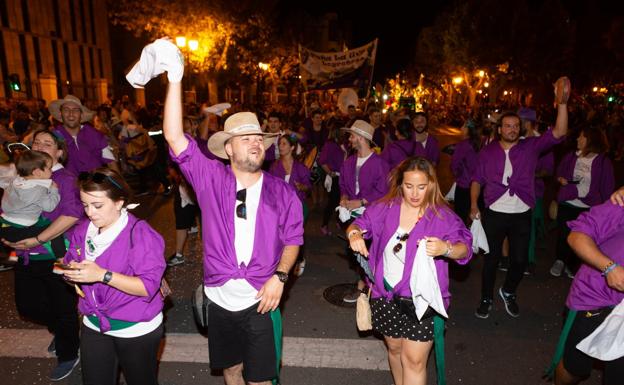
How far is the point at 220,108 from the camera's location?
6.52 m

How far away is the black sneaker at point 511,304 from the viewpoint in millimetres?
4875

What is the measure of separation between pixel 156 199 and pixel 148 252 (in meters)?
8.10

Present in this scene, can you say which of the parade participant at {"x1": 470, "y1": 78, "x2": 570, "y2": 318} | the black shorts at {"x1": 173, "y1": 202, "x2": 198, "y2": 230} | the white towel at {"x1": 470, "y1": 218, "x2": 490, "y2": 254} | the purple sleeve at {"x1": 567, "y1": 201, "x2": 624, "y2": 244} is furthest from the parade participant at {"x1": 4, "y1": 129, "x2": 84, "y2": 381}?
the parade participant at {"x1": 470, "y1": 78, "x2": 570, "y2": 318}

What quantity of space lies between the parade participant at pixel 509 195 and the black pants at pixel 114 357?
3.30 metres

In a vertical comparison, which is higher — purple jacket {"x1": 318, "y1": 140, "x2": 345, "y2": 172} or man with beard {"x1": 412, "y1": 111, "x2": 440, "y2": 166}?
man with beard {"x1": 412, "y1": 111, "x2": 440, "y2": 166}

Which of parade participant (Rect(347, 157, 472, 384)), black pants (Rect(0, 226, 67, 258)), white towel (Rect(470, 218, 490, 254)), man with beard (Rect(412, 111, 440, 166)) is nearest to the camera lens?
parade participant (Rect(347, 157, 472, 384))

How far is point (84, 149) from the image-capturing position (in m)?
5.96

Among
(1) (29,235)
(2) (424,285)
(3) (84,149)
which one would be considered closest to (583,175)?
(2) (424,285)

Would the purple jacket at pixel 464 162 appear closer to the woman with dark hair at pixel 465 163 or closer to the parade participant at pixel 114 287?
the woman with dark hair at pixel 465 163

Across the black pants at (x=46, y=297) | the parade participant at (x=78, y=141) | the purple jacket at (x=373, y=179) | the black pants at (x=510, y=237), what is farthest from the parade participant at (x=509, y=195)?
the parade participant at (x=78, y=141)

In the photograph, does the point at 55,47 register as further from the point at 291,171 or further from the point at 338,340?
the point at 338,340

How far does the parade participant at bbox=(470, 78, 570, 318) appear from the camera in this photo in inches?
181

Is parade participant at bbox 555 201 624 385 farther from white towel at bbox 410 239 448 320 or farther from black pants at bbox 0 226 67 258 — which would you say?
black pants at bbox 0 226 67 258

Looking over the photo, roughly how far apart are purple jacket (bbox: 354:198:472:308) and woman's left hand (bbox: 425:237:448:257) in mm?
226
